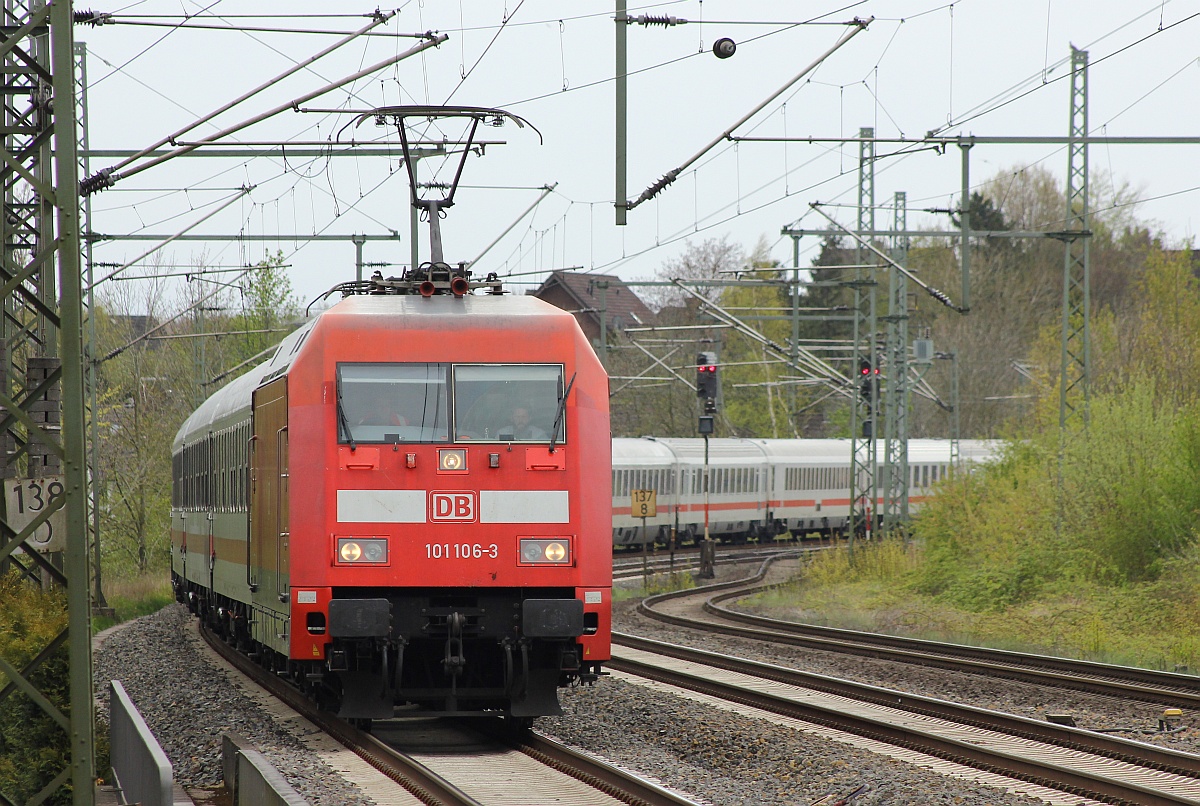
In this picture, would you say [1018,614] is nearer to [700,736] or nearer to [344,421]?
[700,736]

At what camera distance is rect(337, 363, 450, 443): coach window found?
11.5 meters

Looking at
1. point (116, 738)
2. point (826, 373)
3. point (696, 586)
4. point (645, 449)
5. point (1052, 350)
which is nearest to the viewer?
point (116, 738)

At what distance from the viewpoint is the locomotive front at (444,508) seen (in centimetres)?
1123

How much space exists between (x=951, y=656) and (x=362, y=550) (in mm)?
10656

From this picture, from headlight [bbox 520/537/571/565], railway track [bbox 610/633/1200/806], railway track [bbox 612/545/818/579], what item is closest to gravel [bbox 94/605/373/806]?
headlight [bbox 520/537/571/565]

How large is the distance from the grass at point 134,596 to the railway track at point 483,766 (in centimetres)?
1652

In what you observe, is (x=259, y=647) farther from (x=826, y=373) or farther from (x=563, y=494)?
(x=826, y=373)

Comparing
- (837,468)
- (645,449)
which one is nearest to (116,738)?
(645,449)

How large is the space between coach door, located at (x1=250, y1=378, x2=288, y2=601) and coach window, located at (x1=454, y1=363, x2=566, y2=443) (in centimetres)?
142

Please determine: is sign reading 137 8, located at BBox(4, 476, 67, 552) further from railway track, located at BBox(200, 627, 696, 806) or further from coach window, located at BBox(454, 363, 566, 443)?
coach window, located at BBox(454, 363, 566, 443)

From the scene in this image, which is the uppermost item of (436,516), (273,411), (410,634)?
(273,411)

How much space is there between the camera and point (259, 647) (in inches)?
642

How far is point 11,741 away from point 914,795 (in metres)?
5.62

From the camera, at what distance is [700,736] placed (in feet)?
40.8
